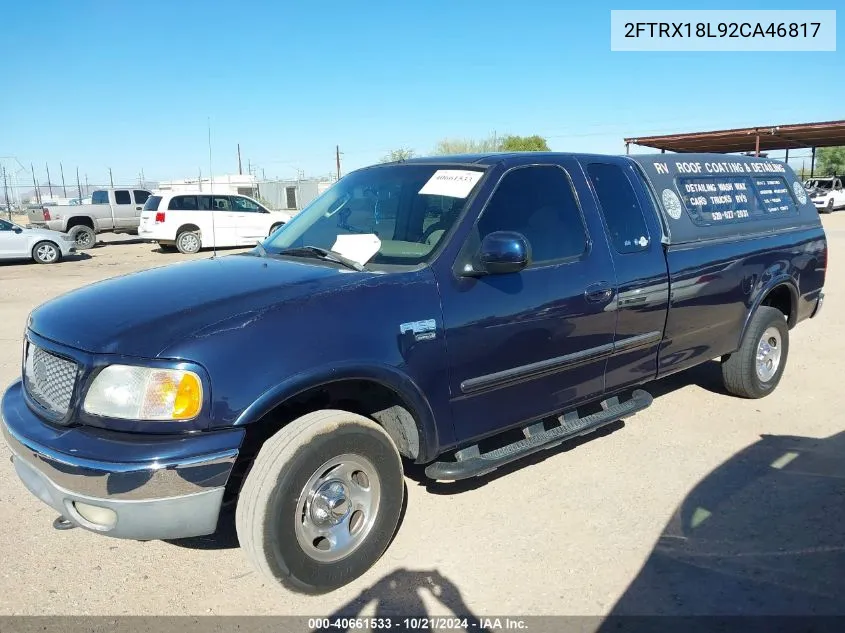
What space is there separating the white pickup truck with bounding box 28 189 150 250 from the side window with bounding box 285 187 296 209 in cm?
1880

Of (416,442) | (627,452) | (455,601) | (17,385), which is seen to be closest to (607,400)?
(627,452)

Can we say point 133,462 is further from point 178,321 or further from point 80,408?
point 178,321

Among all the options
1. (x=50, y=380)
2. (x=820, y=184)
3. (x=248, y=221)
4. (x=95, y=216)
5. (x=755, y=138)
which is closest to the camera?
(x=50, y=380)

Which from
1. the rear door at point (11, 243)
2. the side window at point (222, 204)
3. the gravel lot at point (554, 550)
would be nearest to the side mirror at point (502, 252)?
the gravel lot at point (554, 550)

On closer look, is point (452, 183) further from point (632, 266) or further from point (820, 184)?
point (820, 184)

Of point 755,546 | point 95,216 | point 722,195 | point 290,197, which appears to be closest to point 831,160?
point 290,197

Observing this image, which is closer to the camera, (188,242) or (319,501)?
(319,501)

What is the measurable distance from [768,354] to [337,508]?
13.8ft

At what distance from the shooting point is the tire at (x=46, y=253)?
17359 millimetres

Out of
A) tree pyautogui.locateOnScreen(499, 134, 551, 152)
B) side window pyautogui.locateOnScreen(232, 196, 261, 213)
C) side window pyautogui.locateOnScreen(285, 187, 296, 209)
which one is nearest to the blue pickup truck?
side window pyautogui.locateOnScreen(232, 196, 261, 213)

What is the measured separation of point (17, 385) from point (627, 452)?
144 inches

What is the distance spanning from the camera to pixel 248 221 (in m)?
18.8

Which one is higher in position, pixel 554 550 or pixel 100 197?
pixel 100 197

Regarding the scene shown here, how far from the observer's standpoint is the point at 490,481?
4.07 meters
